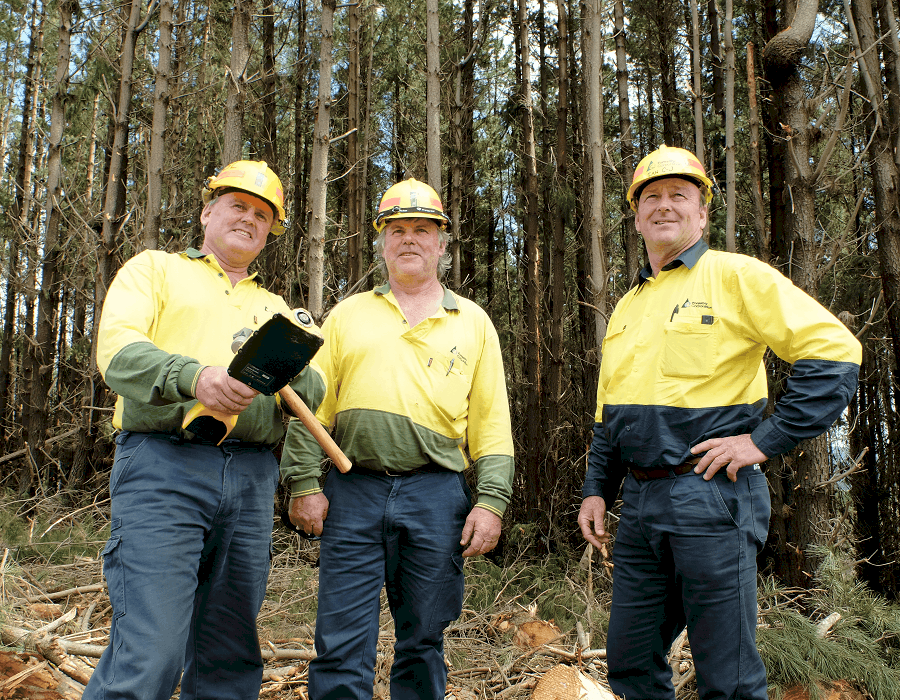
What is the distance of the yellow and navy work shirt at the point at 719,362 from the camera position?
7.36 feet

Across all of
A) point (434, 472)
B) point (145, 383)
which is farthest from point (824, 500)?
point (145, 383)

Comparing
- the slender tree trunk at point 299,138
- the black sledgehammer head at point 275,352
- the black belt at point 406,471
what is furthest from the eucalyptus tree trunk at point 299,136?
the black sledgehammer head at point 275,352

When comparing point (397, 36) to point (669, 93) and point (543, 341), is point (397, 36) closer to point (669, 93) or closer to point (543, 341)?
point (669, 93)

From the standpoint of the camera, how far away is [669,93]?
10914 millimetres

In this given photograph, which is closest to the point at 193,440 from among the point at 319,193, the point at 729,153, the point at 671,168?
the point at 671,168

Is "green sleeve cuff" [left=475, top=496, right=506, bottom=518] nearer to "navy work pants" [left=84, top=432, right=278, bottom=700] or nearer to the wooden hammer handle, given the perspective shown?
the wooden hammer handle

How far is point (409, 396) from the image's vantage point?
2723 millimetres

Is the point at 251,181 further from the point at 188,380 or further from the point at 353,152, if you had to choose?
the point at 353,152

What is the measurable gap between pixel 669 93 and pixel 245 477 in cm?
1085

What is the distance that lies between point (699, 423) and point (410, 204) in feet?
5.11

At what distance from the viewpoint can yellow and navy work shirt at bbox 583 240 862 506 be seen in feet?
7.36

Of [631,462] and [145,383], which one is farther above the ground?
[145,383]

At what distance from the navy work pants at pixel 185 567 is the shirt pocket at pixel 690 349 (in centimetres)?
170

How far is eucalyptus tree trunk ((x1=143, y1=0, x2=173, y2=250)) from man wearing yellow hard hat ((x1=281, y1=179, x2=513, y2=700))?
3519mm
